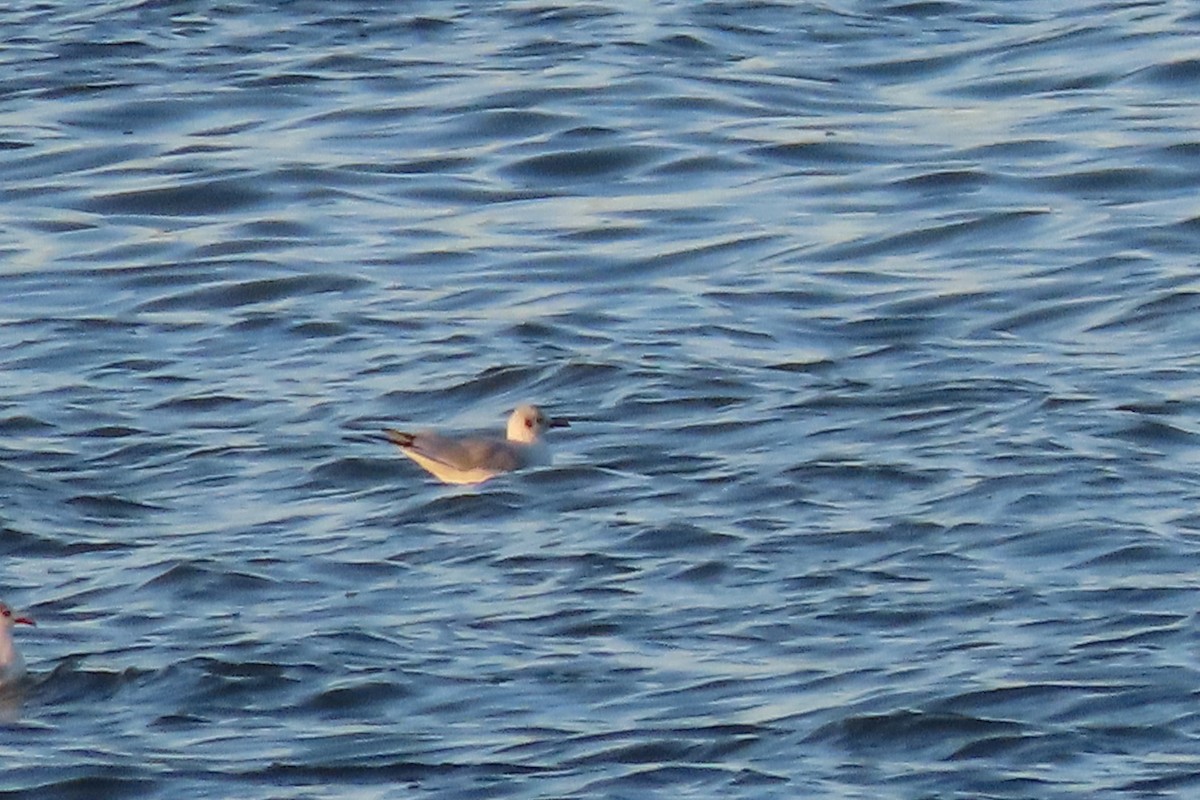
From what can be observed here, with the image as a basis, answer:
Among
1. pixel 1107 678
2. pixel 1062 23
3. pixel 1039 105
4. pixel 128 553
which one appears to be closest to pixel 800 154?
pixel 1039 105

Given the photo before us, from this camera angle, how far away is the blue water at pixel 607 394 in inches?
377

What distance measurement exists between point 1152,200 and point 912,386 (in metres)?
3.46

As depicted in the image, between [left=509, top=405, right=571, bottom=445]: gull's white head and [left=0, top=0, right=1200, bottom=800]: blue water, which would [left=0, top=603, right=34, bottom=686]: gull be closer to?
[left=0, top=0, right=1200, bottom=800]: blue water

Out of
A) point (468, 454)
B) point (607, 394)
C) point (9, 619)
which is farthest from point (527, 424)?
point (9, 619)

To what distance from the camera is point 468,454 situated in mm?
12312

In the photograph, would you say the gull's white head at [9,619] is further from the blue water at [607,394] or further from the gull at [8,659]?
the blue water at [607,394]

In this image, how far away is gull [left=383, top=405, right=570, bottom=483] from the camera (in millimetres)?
12203

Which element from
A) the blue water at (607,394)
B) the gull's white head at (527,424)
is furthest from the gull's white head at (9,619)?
the gull's white head at (527,424)

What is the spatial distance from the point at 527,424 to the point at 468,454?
1.19 feet

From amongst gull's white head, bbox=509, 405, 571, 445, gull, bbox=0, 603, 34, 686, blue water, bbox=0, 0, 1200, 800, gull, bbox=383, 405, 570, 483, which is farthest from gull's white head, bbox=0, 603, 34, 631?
gull's white head, bbox=509, 405, 571, 445

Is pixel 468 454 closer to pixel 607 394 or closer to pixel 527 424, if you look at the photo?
pixel 527 424

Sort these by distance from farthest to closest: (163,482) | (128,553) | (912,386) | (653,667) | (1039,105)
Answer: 1. (1039,105)
2. (912,386)
3. (163,482)
4. (128,553)
5. (653,667)

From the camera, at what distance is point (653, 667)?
395 inches

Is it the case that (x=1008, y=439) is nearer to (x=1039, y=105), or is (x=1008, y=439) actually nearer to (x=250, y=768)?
(x=250, y=768)
